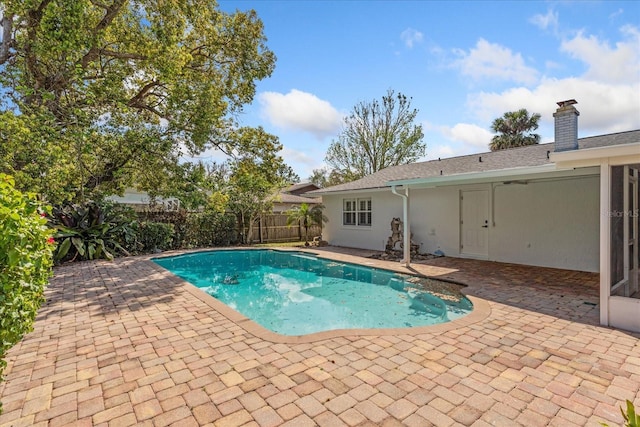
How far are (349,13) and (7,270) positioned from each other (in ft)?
35.0

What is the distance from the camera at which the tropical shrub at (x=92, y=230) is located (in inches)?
440

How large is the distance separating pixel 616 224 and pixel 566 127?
226cm

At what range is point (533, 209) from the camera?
31.3 feet

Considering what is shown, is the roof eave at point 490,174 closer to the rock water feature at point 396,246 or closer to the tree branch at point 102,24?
the rock water feature at point 396,246

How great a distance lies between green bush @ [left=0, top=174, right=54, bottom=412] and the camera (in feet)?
7.61

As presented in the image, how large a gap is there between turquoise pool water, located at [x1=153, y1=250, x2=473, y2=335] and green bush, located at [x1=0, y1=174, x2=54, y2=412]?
365 centimetres

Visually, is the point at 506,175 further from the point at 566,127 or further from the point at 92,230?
the point at 92,230

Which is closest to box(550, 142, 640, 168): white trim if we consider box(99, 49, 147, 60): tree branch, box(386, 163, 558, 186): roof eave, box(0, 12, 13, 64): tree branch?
box(386, 163, 558, 186): roof eave

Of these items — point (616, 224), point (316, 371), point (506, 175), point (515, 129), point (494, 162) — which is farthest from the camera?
point (515, 129)

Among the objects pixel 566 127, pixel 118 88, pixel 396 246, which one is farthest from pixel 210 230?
pixel 566 127

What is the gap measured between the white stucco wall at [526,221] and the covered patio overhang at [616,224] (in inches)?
137

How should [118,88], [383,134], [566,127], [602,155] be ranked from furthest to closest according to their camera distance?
[383,134]
[118,88]
[566,127]
[602,155]

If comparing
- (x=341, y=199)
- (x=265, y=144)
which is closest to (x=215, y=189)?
(x=265, y=144)

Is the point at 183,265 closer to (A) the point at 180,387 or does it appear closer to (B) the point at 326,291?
(B) the point at 326,291
